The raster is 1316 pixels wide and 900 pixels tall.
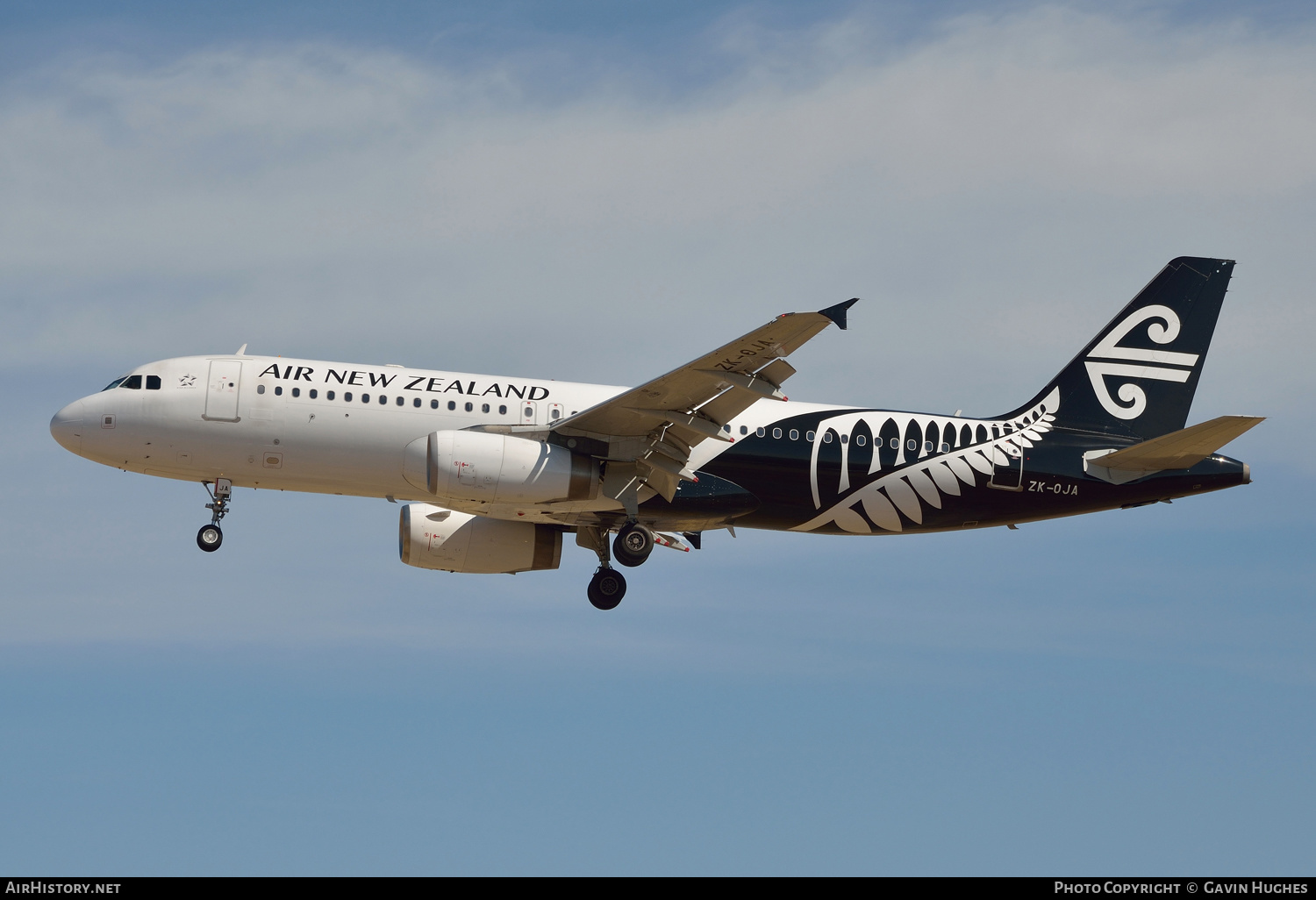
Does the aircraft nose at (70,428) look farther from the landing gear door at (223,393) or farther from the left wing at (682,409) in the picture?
the left wing at (682,409)

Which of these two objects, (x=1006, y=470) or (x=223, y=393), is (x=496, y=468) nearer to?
(x=223, y=393)

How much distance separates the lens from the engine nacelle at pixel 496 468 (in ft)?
99.0

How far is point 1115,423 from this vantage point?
35875 millimetres

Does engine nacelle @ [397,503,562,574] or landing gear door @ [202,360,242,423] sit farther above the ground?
landing gear door @ [202,360,242,423]

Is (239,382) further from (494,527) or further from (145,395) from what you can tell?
(494,527)

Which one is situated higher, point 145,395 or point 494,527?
point 145,395

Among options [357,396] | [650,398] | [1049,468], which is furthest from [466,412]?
[1049,468]

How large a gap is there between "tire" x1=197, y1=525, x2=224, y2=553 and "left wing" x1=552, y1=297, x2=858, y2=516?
8.32 meters

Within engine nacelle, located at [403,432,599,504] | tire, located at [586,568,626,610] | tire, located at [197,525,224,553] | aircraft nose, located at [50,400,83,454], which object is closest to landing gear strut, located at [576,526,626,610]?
tire, located at [586,568,626,610]

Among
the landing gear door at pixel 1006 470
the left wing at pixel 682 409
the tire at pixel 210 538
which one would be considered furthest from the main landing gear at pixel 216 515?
the landing gear door at pixel 1006 470

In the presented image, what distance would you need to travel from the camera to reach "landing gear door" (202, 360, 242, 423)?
104ft

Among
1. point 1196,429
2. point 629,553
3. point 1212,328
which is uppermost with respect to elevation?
point 1212,328

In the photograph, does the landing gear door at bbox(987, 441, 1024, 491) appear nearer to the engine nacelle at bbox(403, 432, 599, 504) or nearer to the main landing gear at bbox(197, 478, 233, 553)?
the engine nacelle at bbox(403, 432, 599, 504)

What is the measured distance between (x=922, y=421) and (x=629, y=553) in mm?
7926
